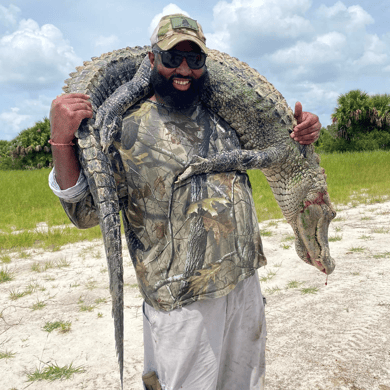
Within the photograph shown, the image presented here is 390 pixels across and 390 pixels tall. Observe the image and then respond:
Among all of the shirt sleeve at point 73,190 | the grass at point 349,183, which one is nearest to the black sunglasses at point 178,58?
the shirt sleeve at point 73,190

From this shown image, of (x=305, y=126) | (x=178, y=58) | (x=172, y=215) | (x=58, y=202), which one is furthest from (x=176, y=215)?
(x=58, y=202)

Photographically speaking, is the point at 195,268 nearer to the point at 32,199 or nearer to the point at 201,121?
the point at 201,121

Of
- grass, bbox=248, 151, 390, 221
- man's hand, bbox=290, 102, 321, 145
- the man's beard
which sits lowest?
grass, bbox=248, 151, 390, 221

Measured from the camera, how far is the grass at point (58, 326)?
3.52 meters

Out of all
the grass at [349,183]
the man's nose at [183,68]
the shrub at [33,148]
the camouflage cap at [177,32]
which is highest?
the shrub at [33,148]

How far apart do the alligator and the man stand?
0.08 metres

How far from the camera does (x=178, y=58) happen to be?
146 centimetres

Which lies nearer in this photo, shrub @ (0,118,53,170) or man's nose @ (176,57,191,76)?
man's nose @ (176,57,191,76)

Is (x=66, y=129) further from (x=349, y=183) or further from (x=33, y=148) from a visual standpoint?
(x=33, y=148)

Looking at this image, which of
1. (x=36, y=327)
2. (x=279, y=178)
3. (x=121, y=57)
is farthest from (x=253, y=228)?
(x=36, y=327)

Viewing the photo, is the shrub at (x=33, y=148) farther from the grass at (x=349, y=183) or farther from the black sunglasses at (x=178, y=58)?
the black sunglasses at (x=178, y=58)

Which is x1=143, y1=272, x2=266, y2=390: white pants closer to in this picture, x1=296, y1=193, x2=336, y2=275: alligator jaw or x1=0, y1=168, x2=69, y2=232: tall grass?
x1=296, y1=193, x2=336, y2=275: alligator jaw

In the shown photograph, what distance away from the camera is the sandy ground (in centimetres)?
278

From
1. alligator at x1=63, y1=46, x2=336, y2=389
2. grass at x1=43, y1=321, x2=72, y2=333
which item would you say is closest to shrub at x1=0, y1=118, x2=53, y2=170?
grass at x1=43, y1=321, x2=72, y2=333
